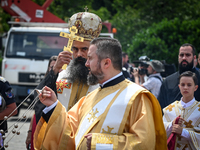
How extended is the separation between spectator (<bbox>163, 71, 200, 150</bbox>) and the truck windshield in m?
6.13

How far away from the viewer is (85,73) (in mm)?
3918

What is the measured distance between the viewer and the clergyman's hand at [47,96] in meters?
2.76

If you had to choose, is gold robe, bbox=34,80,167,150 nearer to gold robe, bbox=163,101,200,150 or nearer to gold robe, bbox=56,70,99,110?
gold robe, bbox=56,70,99,110

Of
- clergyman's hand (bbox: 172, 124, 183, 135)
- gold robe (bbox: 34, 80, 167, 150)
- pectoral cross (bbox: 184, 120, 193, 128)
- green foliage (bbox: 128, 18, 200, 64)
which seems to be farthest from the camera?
green foliage (bbox: 128, 18, 200, 64)

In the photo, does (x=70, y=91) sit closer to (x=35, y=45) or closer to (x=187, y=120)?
(x=187, y=120)

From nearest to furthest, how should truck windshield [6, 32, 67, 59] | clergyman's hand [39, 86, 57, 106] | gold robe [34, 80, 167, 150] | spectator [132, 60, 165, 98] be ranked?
gold robe [34, 80, 167, 150]
clergyman's hand [39, 86, 57, 106]
spectator [132, 60, 165, 98]
truck windshield [6, 32, 67, 59]

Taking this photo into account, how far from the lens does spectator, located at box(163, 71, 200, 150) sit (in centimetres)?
385

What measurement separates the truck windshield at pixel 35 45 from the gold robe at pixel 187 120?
6202 mm

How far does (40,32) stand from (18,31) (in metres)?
0.67

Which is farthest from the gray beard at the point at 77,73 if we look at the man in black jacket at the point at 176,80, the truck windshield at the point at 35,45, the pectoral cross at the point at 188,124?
the truck windshield at the point at 35,45

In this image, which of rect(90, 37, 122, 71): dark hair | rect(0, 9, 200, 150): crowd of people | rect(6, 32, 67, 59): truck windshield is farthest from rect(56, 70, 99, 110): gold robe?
rect(6, 32, 67, 59): truck windshield

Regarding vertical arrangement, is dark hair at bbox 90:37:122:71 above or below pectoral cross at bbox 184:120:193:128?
above

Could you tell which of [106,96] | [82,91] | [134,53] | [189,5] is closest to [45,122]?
[106,96]

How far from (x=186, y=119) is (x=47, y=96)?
6.65ft
